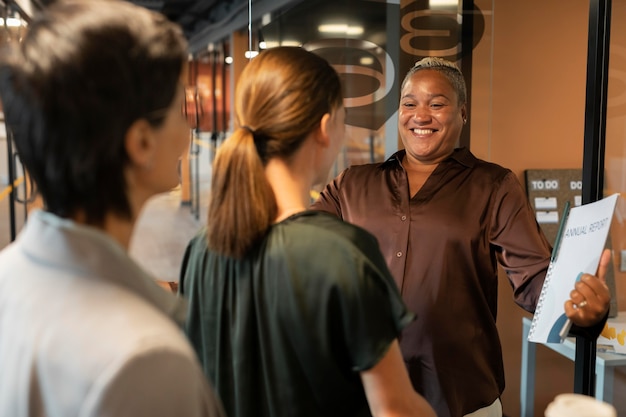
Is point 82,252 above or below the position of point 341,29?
below

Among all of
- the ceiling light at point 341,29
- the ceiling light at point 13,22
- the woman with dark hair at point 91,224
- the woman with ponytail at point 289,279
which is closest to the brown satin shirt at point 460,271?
the woman with ponytail at point 289,279

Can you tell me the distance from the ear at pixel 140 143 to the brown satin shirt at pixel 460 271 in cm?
116

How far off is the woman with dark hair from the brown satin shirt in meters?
1.11

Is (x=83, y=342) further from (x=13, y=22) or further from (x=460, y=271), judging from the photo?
(x=13, y=22)

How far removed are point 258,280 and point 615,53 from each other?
1.58m

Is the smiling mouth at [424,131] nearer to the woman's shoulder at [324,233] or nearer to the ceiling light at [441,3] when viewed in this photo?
the woman's shoulder at [324,233]

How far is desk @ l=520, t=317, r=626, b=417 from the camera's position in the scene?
231cm

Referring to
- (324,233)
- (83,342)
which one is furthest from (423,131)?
(83,342)

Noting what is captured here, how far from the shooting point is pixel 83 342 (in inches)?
21.0

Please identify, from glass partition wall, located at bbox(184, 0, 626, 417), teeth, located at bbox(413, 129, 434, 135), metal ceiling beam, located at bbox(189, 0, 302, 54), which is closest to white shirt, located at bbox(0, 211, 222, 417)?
teeth, located at bbox(413, 129, 434, 135)

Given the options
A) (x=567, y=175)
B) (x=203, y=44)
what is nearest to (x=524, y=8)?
(x=567, y=175)

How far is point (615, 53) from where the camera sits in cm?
197

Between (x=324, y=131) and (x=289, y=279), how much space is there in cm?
28

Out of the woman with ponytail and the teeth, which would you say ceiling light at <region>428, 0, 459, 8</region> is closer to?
the teeth
